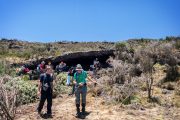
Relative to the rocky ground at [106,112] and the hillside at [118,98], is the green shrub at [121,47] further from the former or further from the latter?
the rocky ground at [106,112]

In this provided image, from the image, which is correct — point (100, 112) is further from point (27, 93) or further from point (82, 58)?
point (82, 58)

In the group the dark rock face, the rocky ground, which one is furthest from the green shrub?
the rocky ground

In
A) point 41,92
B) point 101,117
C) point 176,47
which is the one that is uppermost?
point 176,47

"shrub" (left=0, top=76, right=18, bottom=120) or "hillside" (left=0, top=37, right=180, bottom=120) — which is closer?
"shrub" (left=0, top=76, right=18, bottom=120)

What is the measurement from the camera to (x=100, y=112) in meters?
15.2

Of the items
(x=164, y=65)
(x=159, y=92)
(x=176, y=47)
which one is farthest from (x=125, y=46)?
(x=159, y=92)

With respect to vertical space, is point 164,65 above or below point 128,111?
above

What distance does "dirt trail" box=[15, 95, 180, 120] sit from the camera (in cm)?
1450

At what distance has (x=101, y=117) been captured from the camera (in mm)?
14430

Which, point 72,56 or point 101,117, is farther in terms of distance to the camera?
point 72,56

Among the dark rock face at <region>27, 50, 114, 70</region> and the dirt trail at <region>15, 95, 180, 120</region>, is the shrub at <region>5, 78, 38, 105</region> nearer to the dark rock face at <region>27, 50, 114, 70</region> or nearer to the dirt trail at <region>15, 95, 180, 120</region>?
the dirt trail at <region>15, 95, 180, 120</region>

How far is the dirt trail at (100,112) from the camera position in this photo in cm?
1450

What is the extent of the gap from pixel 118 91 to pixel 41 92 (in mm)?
5262

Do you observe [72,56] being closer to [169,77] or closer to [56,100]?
[169,77]
